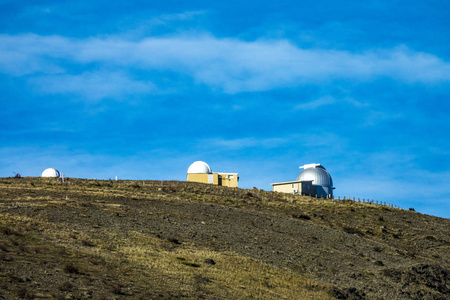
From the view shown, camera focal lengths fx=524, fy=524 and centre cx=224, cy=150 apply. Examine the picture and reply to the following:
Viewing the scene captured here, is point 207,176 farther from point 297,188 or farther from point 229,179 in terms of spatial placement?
point 297,188

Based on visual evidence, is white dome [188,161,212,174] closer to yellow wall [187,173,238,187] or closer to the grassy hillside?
yellow wall [187,173,238,187]

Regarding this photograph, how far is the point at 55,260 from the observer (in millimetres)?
25641

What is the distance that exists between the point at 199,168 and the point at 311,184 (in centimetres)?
1865

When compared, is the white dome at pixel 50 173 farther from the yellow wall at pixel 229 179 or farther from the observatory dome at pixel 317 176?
the observatory dome at pixel 317 176

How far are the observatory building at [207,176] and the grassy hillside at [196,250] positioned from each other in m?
23.3

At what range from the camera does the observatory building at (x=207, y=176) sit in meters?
83.6

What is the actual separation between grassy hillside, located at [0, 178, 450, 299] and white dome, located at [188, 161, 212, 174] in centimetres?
2716

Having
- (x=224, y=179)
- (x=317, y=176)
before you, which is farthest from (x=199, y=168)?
(x=317, y=176)

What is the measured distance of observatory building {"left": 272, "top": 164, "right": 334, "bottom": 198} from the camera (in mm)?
82688

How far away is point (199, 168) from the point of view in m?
87.7

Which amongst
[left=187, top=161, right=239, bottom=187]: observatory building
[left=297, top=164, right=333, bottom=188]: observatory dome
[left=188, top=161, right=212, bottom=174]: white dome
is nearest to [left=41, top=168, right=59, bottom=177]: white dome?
[left=187, top=161, right=239, bottom=187]: observatory building

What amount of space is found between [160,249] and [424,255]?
Answer: 2755 cm

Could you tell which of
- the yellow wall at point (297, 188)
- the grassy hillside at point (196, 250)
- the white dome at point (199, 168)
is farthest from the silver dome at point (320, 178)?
the grassy hillside at point (196, 250)

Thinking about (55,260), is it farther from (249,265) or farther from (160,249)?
(249,265)
